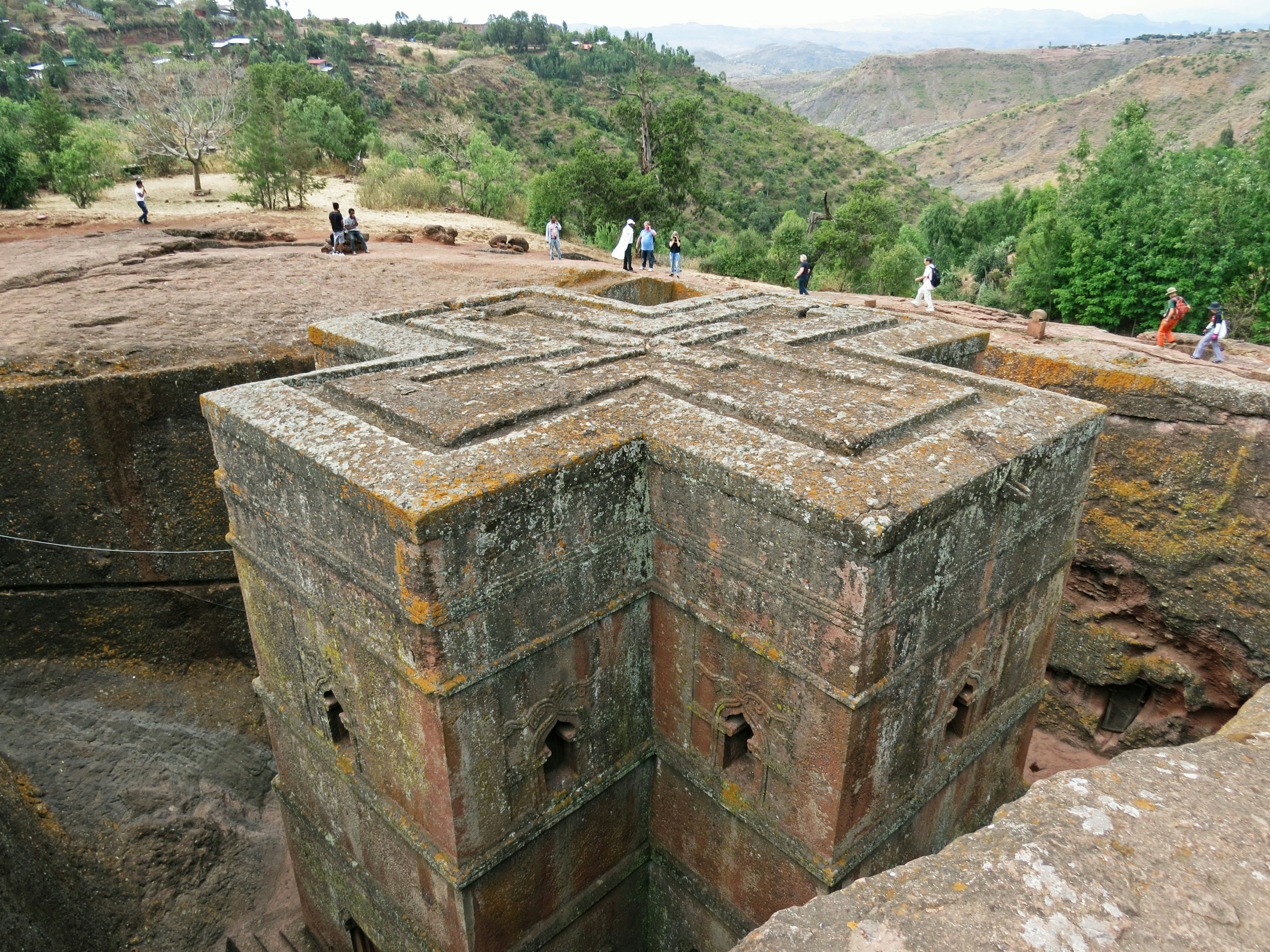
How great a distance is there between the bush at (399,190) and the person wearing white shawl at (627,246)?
28.0ft

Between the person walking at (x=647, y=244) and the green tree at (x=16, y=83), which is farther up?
the green tree at (x=16, y=83)

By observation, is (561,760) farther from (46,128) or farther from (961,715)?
(46,128)

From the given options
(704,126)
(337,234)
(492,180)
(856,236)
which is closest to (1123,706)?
(337,234)

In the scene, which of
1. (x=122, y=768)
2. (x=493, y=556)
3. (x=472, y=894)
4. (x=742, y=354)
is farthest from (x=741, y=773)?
(x=122, y=768)

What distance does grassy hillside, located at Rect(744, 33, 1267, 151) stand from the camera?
397 feet

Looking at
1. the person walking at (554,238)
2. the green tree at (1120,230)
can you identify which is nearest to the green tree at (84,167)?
the person walking at (554,238)

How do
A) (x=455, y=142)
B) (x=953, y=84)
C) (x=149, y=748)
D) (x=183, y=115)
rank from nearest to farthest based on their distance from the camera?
(x=149, y=748) < (x=183, y=115) < (x=455, y=142) < (x=953, y=84)

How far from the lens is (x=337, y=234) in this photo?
44.8 feet

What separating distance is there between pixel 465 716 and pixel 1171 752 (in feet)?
10.3

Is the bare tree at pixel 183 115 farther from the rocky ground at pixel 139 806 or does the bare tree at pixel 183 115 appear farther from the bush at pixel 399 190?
the rocky ground at pixel 139 806

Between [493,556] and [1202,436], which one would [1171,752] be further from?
[1202,436]

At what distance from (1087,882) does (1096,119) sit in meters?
96.7

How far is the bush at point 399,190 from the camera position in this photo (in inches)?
816

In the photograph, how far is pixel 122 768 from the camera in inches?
284
